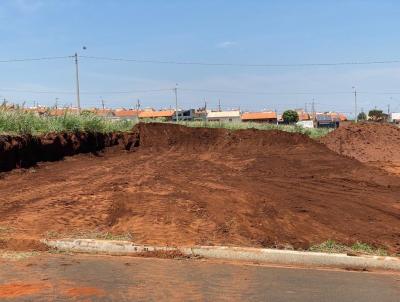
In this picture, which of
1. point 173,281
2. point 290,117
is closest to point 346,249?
point 173,281

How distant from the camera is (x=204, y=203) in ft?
32.8

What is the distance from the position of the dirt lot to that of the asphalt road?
98 centimetres

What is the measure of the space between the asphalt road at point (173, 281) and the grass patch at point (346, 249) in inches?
33.6

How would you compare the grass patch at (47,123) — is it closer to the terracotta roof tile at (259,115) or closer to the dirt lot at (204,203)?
the dirt lot at (204,203)

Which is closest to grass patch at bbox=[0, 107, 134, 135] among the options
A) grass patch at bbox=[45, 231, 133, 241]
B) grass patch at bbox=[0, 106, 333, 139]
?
grass patch at bbox=[0, 106, 333, 139]

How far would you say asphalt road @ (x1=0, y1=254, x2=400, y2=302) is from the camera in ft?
17.4

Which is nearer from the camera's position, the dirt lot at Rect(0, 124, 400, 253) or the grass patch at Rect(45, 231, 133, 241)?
the grass patch at Rect(45, 231, 133, 241)

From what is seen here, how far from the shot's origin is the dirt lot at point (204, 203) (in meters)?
8.18

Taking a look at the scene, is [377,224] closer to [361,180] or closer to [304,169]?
Result: [361,180]

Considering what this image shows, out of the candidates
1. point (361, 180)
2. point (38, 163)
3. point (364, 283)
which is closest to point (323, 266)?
point (364, 283)

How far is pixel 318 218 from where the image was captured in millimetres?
9539

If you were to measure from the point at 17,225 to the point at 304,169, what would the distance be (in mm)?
11735

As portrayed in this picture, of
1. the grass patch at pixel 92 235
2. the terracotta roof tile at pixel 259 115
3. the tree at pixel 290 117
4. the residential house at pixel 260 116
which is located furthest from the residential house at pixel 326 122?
the grass patch at pixel 92 235

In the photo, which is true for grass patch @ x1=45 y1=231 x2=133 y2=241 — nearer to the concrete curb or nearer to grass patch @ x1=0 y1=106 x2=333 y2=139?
the concrete curb
